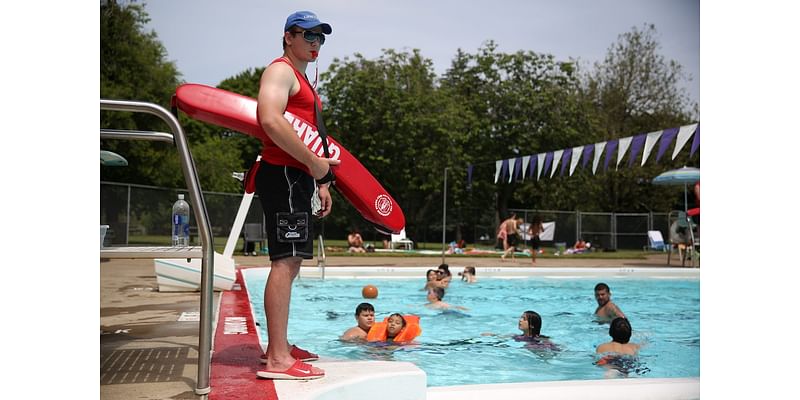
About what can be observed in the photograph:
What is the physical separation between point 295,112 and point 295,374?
3.69 ft

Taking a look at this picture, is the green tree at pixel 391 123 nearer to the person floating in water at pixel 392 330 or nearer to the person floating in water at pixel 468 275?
the person floating in water at pixel 468 275

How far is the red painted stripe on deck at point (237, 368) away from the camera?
Result: 8.11 ft

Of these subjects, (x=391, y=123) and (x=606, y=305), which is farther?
(x=391, y=123)

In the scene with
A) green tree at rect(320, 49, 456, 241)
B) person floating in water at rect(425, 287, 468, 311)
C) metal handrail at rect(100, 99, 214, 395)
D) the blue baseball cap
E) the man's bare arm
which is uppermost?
green tree at rect(320, 49, 456, 241)

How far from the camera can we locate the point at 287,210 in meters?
2.74

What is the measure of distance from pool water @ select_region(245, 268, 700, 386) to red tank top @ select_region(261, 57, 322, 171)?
2411 millimetres

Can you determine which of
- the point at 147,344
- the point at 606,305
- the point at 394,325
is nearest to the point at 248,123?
the point at 147,344

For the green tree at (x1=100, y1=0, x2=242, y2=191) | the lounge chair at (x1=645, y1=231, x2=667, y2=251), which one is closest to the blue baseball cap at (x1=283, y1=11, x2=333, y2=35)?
the green tree at (x1=100, y1=0, x2=242, y2=191)

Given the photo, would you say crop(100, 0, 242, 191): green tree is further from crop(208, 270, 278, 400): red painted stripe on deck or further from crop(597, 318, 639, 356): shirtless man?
crop(597, 318, 639, 356): shirtless man

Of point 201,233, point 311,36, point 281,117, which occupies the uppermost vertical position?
point 311,36

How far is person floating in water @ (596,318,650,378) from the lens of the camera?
5243 millimetres

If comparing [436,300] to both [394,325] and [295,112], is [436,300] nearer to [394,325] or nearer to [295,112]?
[394,325]
